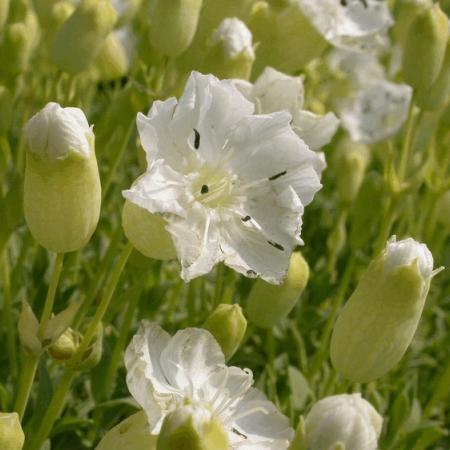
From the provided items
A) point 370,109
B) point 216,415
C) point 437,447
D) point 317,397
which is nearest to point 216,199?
point 216,415

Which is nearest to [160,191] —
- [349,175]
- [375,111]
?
[349,175]

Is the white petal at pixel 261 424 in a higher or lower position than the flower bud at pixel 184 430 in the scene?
lower

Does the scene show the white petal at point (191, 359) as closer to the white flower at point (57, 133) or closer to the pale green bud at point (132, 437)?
the pale green bud at point (132, 437)

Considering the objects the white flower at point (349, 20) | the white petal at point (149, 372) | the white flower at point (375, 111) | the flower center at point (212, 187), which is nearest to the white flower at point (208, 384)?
the white petal at point (149, 372)

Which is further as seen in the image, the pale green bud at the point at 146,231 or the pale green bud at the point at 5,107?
the pale green bud at the point at 5,107

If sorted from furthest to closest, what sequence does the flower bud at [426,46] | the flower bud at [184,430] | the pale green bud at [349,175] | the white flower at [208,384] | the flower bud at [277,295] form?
the pale green bud at [349,175] < the flower bud at [426,46] < the flower bud at [277,295] < the white flower at [208,384] < the flower bud at [184,430]

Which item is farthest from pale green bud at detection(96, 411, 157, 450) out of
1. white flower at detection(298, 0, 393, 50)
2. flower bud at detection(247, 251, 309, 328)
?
white flower at detection(298, 0, 393, 50)

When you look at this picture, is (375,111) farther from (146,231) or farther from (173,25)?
(146,231)
